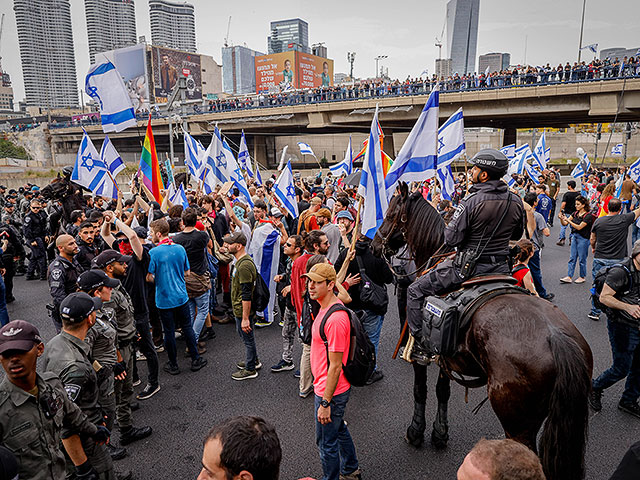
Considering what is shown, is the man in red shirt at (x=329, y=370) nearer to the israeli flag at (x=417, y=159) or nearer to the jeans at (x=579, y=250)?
the israeli flag at (x=417, y=159)

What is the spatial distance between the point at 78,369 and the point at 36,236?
29.1 ft

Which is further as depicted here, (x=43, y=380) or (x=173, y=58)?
(x=173, y=58)

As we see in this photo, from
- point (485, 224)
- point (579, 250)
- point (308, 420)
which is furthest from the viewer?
point (579, 250)

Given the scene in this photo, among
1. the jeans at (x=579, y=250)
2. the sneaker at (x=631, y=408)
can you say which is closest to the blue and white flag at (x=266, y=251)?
the sneaker at (x=631, y=408)

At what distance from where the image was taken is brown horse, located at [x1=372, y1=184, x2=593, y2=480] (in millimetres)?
2562

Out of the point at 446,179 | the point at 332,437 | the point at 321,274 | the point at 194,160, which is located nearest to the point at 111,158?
the point at 194,160

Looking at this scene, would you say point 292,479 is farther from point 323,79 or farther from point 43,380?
point 323,79

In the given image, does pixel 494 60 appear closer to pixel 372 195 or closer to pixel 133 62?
pixel 133 62

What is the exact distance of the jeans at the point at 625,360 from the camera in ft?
14.0

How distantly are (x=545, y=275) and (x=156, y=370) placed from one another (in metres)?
8.97

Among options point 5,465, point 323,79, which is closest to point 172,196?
point 5,465

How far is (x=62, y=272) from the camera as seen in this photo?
4.67 m

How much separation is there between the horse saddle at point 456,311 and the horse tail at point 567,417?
757 mm

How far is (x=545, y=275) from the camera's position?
10008 millimetres
